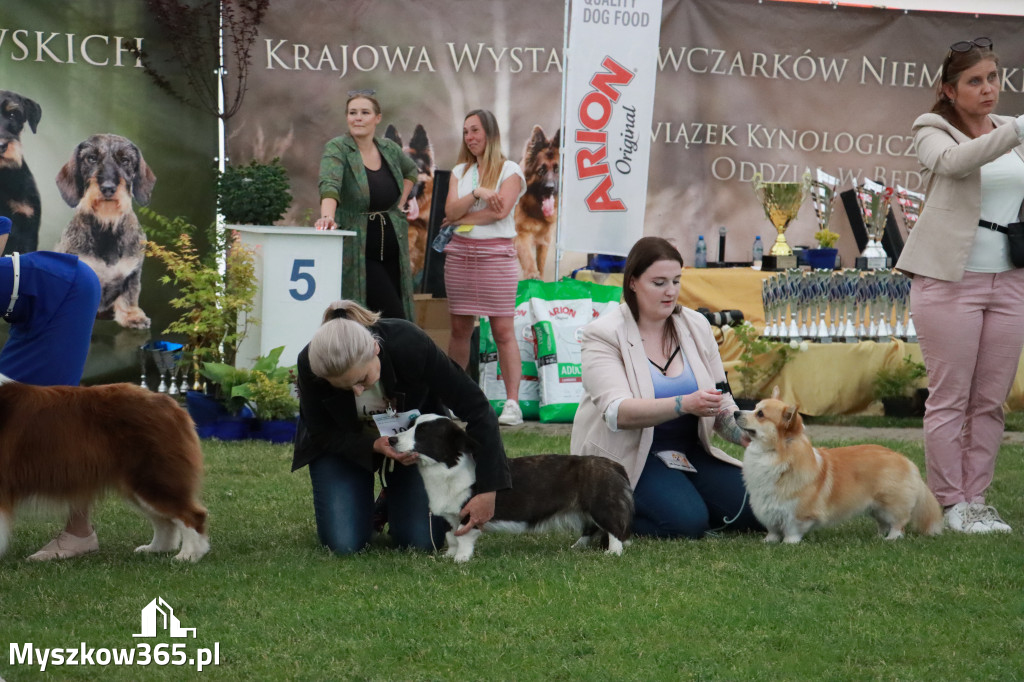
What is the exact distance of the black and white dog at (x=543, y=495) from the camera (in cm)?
416

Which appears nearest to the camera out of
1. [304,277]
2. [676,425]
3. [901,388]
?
[676,425]

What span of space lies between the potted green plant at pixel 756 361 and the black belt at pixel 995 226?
2853mm

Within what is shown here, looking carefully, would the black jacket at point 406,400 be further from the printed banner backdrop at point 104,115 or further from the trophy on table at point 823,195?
the trophy on table at point 823,195

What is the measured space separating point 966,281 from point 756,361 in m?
2.89

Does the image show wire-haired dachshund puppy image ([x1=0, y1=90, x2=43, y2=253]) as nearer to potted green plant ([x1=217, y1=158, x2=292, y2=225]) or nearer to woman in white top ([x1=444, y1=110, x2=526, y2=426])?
potted green plant ([x1=217, y1=158, x2=292, y2=225])

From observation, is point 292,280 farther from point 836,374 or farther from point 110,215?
point 836,374

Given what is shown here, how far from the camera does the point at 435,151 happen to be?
8.52 meters

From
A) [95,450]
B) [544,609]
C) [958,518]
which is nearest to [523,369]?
Answer: [958,518]

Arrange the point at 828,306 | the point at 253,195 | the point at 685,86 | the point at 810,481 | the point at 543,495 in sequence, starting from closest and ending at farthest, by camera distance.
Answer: the point at 543,495
the point at 810,481
the point at 253,195
the point at 828,306
the point at 685,86

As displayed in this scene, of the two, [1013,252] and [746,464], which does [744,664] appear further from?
[1013,252]

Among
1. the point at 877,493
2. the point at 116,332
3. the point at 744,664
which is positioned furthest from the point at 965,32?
the point at 744,664

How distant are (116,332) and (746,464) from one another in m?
5.05

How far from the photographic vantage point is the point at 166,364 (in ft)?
25.1

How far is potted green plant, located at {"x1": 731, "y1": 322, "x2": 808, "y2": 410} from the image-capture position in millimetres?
7590
